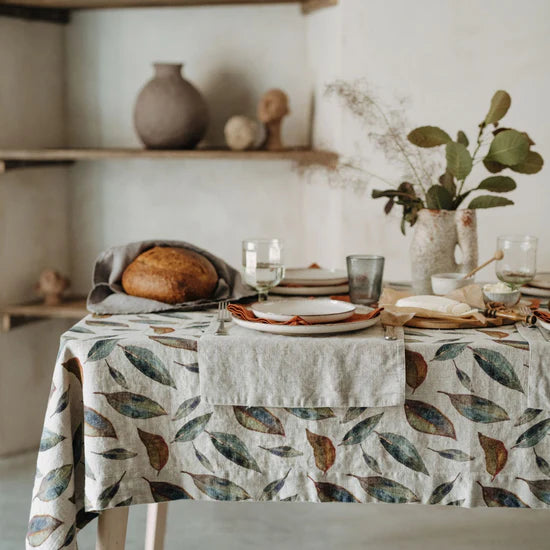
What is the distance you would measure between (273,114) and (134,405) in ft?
5.08

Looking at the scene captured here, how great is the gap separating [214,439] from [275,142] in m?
1.56

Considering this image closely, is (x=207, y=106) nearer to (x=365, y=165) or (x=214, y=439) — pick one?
(x=365, y=165)

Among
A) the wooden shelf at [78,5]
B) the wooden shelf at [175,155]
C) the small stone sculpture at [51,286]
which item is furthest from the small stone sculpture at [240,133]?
the small stone sculpture at [51,286]

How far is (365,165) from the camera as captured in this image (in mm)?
2490

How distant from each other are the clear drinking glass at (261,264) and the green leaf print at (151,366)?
32cm

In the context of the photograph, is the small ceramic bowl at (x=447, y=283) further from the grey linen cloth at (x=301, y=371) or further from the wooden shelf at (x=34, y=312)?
the wooden shelf at (x=34, y=312)

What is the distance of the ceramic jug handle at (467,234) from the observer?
1.64 metres

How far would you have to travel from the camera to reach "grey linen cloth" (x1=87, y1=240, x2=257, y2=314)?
1.51 metres

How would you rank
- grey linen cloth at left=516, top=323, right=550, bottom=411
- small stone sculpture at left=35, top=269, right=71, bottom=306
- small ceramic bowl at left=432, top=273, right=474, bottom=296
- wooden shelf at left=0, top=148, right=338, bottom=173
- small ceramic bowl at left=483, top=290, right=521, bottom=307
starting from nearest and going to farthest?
grey linen cloth at left=516, top=323, right=550, bottom=411 → small ceramic bowl at left=483, top=290, right=521, bottom=307 → small ceramic bowl at left=432, top=273, right=474, bottom=296 → wooden shelf at left=0, top=148, right=338, bottom=173 → small stone sculpture at left=35, top=269, right=71, bottom=306

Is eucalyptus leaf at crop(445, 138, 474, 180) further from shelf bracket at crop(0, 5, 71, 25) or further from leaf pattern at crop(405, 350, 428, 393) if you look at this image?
shelf bracket at crop(0, 5, 71, 25)

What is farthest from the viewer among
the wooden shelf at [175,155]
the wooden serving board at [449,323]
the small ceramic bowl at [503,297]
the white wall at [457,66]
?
the wooden shelf at [175,155]

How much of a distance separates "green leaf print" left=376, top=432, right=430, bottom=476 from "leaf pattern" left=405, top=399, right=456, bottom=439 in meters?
0.03

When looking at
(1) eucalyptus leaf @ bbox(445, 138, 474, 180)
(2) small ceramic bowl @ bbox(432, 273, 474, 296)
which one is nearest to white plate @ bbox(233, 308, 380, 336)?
(2) small ceramic bowl @ bbox(432, 273, 474, 296)

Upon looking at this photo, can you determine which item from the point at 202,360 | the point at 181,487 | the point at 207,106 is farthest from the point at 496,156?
the point at 207,106
